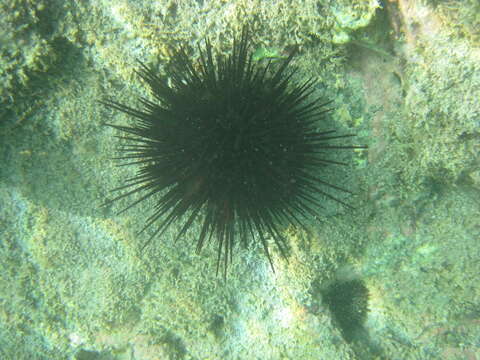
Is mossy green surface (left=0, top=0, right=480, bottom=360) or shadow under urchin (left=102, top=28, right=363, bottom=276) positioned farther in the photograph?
mossy green surface (left=0, top=0, right=480, bottom=360)

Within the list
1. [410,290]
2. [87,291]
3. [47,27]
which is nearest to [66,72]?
[47,27]

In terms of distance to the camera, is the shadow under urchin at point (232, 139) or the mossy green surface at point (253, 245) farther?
the mossy green surface at point (253, 245)

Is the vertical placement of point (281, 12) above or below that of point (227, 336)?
above

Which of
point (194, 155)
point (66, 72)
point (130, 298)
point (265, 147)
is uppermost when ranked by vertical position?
point (66, 72)

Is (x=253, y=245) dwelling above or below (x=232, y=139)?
below

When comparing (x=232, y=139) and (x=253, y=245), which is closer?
(x=232, y=139)

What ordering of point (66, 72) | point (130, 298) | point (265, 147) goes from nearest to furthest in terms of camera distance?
point (265, 147)
point (66, 72)
point (130, 298)

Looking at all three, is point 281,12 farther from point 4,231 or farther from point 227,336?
point 4,231

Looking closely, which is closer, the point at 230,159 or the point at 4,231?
the point at 230,159
